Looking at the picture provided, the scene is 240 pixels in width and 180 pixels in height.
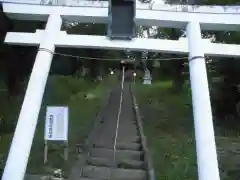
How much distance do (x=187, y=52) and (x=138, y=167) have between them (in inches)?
96.3

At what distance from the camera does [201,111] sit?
5.96m

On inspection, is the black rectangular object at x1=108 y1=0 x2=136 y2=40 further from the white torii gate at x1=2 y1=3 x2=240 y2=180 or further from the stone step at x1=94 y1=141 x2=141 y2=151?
the stone step at x1=94 y1=141 x2=141 y2=151

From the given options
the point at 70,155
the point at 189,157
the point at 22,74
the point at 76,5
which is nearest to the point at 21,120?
the point at 70,155

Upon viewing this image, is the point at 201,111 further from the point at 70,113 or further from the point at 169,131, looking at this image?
the point at 70,113

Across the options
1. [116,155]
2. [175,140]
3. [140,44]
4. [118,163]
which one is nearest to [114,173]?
[118,163]

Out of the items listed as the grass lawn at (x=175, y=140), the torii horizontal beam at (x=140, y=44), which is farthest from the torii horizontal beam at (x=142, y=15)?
the grass lawn at (x=175, y=140)

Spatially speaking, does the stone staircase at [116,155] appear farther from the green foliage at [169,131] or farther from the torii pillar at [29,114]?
the torii pillar at [29,114]

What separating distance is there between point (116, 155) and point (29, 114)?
221 cm

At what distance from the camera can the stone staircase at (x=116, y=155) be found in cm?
656

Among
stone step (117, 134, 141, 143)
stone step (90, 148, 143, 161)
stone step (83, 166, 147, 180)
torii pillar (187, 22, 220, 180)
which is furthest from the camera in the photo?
stone step (117, 134, 141, 143)

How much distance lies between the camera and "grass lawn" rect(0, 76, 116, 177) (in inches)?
295

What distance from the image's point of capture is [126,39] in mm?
7109

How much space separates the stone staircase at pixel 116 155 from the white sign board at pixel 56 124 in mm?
760

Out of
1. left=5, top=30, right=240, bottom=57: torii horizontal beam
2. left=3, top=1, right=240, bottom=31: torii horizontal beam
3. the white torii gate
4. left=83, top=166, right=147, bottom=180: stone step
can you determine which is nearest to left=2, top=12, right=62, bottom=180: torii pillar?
the white torii gate
